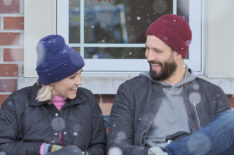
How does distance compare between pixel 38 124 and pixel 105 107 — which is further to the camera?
pixel 105 107

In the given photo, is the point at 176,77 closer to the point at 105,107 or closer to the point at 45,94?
the point at 105,107

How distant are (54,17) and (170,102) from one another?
4.13 feet

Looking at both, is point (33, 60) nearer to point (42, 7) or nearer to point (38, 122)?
point (42, 7)

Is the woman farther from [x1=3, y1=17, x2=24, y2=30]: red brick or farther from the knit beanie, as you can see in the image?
[x1=3, y1=17, x2=24, y2=30]: red brick

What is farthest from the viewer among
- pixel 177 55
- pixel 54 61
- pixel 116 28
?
pixel 116 28

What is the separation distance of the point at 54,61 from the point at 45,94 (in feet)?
0.82

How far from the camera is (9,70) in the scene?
13.0 ft

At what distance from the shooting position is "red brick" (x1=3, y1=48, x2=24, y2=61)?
396 cm

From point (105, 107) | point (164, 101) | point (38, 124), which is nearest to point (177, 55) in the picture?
point (164, 101)

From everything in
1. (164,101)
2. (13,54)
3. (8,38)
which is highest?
(8,38)

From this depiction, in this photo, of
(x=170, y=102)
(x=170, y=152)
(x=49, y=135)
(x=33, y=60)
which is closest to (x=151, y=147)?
(x=170, y=152)

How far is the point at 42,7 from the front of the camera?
3.91 meters

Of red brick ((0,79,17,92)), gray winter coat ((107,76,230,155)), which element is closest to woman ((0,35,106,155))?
gray winter coat ((107,76,230,155))

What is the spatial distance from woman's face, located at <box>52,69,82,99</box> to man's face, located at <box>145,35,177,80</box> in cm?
55
